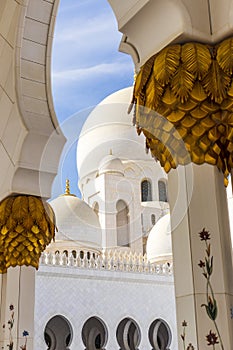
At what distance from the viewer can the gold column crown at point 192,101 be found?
2.00 metres

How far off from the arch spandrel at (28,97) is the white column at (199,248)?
2.23 m

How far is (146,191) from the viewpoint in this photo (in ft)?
70.7

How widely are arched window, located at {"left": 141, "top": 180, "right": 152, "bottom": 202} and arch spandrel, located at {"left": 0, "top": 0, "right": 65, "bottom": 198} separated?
56.1 ft

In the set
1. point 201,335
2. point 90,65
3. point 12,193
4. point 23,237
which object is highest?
point 90,65

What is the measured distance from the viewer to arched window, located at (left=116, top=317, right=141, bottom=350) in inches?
536

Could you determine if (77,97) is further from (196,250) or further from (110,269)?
(110,269)

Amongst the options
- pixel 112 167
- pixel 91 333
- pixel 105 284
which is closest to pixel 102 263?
pixel 105 284

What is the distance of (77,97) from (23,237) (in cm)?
153

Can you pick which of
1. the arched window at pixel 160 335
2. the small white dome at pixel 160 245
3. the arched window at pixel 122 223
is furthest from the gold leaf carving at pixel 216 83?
the arched window at pixel 122 223

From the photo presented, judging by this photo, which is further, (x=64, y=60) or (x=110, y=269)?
(x=110, y=269)

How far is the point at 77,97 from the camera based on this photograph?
3.38 m

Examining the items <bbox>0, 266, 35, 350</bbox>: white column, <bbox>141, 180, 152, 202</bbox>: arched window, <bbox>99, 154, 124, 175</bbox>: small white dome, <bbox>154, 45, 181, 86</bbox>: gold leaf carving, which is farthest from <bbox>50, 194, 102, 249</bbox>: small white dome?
<bbox>154, 45, 181, 86</bbox>: gold leaf carving

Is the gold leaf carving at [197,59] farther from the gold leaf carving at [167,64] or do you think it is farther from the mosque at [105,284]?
the mosque at [105,284]

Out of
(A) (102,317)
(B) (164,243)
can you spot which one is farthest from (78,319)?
(B) (164,243)
